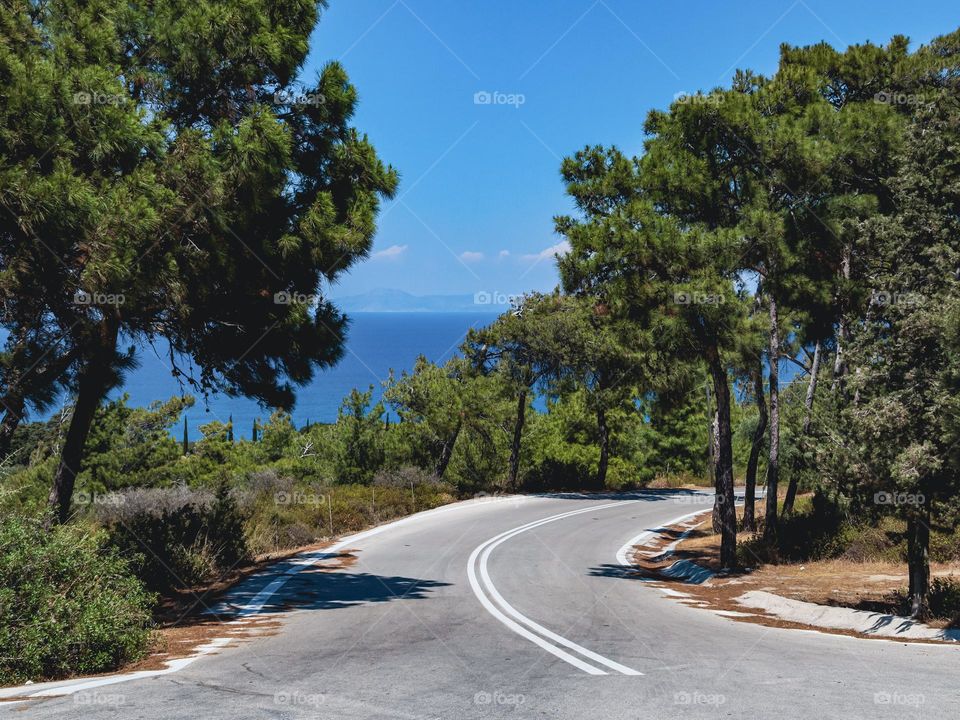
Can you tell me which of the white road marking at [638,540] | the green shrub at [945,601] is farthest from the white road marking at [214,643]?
the green shrub at [945,601]

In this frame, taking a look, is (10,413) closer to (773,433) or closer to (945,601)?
(945,601)

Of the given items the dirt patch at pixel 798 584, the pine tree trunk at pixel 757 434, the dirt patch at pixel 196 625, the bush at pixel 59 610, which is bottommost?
the dirt patch at pixel 798 584

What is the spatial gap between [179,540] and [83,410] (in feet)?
11.1

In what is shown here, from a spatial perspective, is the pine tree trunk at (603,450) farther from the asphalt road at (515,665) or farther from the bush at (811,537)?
the asphalt road at (515,665)

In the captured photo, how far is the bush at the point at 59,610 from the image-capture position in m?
6.97

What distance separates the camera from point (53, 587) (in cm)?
776

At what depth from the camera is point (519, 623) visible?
34.6ft

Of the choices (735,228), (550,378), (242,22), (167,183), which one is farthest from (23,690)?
(550,378)

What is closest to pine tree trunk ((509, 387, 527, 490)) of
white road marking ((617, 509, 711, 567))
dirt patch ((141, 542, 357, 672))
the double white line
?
white road marking ((617, 509, 711, 567))

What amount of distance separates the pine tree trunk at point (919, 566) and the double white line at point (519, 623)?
199 inches

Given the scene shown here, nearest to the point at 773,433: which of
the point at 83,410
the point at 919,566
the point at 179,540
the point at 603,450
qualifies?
the point at 919,566

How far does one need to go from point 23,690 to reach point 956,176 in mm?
12348

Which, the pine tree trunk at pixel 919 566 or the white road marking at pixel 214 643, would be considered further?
the pine tree trunk at pixel 919 566

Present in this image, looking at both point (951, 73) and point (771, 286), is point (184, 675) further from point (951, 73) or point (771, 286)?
point (951, 73)
